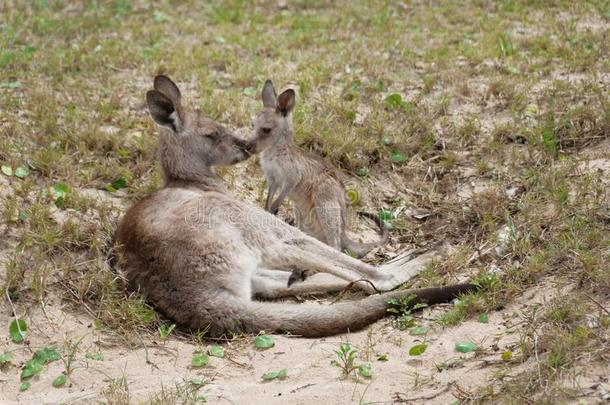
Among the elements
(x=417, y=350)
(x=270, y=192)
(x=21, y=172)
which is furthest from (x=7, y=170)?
(x=417, y=350)

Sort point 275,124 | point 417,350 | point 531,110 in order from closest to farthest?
point 417,350
point 275,124
point 531,110

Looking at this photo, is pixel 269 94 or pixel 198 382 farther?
pixel 269 94

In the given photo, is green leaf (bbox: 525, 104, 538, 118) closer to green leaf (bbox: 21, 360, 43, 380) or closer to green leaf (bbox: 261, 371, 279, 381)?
green leaf (bbox: 261, 371, 279, 381)

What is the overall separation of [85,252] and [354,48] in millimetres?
4710

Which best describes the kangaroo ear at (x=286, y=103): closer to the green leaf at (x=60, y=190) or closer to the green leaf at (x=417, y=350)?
the green leaf at (x=60, y=190)

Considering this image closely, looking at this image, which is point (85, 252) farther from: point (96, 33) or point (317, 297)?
point (96, 33)

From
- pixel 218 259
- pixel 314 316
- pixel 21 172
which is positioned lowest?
pixel 314 316

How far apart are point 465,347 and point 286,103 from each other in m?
2.97

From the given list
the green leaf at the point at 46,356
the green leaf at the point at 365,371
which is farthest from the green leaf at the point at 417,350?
the green leaf at the point at 46,356

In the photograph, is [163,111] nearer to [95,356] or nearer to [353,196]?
[353,196]

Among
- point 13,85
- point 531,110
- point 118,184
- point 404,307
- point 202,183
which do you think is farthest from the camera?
point 13,85

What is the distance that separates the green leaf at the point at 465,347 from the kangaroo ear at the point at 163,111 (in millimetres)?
2981

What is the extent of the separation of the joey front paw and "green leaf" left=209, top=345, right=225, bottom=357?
98cm

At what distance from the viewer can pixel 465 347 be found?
5020 millimetres
